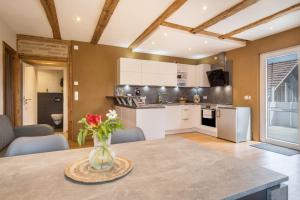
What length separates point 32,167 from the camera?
1042mm

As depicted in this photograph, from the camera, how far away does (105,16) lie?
10.1 feet

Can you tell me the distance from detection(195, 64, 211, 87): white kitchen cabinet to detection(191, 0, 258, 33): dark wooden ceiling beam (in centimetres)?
214

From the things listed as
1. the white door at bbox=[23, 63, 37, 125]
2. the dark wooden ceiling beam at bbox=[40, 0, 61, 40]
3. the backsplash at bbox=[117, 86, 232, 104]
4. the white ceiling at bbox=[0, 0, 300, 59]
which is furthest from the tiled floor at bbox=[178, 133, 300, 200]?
the white door at bbox=[23, 63, 37, 125]

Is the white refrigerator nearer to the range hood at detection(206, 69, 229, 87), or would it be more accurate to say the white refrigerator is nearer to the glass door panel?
the glass door panel

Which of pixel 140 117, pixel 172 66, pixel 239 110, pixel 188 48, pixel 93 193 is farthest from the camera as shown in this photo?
pixel 172 66

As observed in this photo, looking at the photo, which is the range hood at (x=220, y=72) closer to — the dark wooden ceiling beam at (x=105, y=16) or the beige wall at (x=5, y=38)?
the dark wooden ceiling beam at (x=105, y=16)

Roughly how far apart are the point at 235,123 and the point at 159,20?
117 inches

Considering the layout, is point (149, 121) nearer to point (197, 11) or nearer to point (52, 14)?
point (197, 11)

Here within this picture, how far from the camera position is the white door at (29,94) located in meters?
4.87

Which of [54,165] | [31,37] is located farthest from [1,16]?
[54,165]

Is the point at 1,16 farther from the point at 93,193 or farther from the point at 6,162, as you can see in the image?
the point at 93,193

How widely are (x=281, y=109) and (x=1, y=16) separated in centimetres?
593

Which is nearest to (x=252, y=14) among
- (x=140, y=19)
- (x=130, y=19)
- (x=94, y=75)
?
(x=140, y=19)

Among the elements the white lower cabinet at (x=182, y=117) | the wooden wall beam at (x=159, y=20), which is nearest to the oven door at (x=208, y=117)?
the white lower cabinet at (x=182, y=117)
